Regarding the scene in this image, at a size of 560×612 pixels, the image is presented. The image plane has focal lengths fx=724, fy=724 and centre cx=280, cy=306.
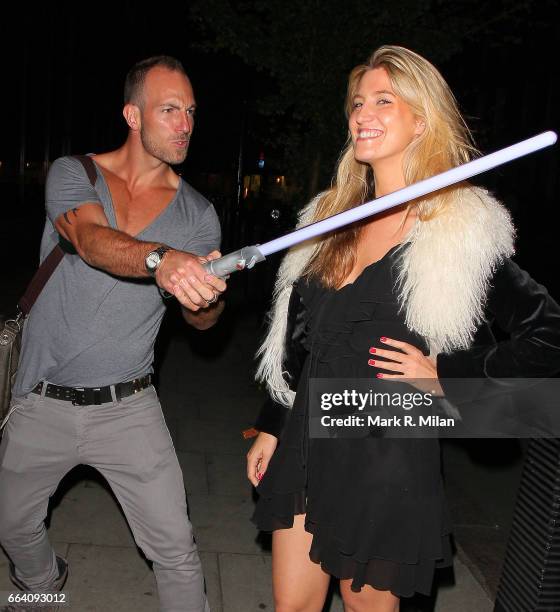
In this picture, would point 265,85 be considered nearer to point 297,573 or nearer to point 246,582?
point 246,582

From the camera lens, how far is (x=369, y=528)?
2184 millimetres

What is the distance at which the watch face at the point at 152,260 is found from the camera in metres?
2.07

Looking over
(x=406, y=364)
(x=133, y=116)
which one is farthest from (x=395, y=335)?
(x=133, y=116)

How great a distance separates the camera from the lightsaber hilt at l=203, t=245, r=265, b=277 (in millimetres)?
1755

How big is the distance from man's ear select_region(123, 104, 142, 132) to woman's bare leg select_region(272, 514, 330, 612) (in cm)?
160

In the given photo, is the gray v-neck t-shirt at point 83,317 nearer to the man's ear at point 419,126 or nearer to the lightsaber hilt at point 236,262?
the lightsaber hilt at point 236,262

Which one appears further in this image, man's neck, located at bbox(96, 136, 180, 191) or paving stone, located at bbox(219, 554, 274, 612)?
paving stone, located at bbox(219, 554, 274, 612)

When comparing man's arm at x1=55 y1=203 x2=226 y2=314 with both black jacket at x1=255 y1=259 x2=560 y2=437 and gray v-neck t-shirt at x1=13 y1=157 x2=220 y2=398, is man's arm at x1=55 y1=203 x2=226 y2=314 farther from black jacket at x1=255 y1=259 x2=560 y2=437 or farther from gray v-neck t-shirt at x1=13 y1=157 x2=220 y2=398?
black jacket at x1=255 y1=259 x2=560 y2=437

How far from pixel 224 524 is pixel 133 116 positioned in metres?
2.47

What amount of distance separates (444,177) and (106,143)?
109 ft

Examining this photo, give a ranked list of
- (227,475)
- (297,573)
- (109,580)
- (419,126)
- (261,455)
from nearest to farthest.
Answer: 1. (419,126)
2. (297,573)
3. (261,455)
4. (109,580)
5. (227,475)

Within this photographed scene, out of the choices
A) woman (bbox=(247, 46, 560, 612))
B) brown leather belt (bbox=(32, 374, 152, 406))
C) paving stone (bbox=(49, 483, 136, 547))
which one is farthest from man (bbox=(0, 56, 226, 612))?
paving stone (bbox=(49, 483, 136, 547))

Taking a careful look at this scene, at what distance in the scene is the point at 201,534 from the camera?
4.11 meters

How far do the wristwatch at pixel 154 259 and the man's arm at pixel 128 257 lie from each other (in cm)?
2
